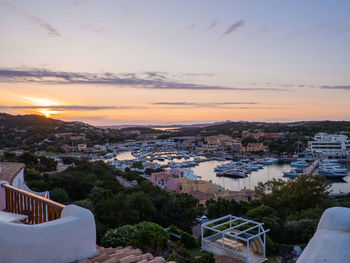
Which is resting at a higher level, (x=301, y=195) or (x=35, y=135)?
(x=35, y=135)

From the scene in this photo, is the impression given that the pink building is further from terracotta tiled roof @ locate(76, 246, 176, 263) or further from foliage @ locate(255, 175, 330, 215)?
terracotta tiled roof @ locate(76, 246, 176, 263)

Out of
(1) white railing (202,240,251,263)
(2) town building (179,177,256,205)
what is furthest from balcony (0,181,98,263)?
(2) town building (179,177,256,205)

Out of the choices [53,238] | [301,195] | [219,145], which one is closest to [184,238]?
[301,195]

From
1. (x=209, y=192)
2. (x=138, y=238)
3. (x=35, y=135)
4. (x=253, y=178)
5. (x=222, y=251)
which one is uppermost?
(x=138, y=238)

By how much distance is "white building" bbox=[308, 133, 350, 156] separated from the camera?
155 ft

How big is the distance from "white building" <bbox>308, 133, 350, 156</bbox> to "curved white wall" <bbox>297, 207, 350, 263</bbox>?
50347 millimetres

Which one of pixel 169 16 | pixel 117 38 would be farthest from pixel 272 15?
pixel 117 38

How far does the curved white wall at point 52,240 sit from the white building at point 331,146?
165 feet

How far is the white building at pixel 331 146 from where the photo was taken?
47.1 metres

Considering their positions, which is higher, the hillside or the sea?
the hillside

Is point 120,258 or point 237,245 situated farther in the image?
point 237,245

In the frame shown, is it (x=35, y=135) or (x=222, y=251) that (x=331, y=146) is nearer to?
(x=35, y=135)

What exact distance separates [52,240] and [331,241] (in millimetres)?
1587

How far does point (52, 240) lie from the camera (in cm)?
196
